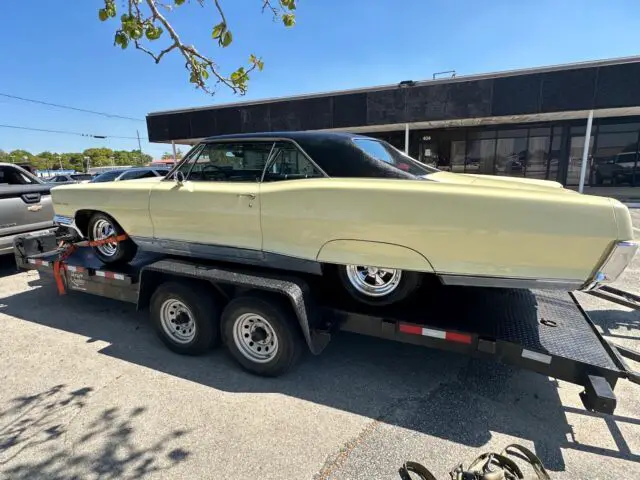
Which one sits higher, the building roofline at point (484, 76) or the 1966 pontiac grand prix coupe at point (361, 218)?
the building roofline at point (484, 76)

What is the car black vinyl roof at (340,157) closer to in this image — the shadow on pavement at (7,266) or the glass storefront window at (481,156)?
the shadow on pavement at (7,266)

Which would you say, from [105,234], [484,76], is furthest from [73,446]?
[484,76]

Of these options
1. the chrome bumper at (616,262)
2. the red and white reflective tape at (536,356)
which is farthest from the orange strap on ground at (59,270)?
the chrome bumper at (616,262)

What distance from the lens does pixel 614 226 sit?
2.24m

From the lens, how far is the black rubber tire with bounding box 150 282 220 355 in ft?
11.3

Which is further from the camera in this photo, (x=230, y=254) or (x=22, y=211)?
(x=22, y=211)

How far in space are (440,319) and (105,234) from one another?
3.91 metres

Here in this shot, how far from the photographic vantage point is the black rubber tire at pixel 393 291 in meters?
2.92

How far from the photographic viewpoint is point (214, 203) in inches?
137

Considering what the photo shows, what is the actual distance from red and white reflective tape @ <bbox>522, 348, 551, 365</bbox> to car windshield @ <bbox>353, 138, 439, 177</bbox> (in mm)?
1528

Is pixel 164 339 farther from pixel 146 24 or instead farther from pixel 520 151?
pixel 520 151

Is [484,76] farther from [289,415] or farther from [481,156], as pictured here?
[289,415]

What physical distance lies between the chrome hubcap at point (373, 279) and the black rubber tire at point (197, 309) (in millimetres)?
1341

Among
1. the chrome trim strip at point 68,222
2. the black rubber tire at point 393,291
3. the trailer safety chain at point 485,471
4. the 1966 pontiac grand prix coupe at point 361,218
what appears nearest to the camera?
the trailer safety chain at point 485,471
